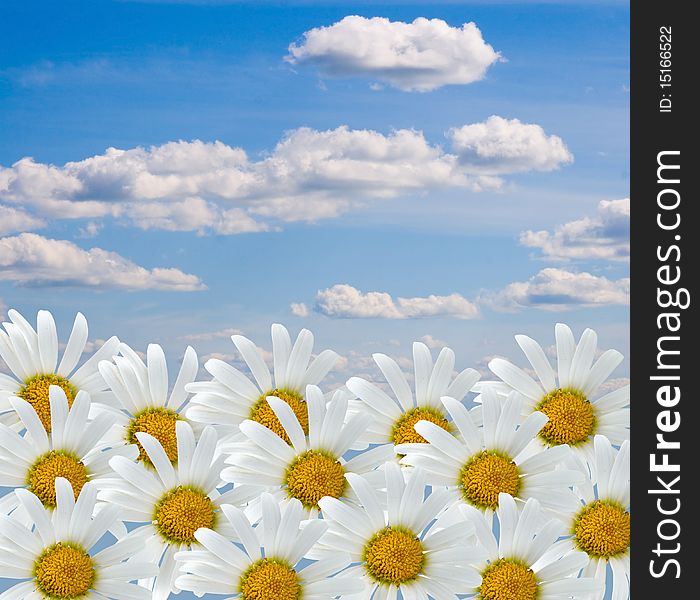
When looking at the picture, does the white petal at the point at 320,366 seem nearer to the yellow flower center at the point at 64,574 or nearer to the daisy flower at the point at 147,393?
the daisy flower at the point at 147,393

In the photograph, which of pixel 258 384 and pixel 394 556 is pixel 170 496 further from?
pixel 394 556

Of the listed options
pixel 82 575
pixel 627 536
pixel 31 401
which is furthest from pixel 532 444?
pixel 31 401

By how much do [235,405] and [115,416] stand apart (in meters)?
0.18

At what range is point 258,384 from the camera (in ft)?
5.08

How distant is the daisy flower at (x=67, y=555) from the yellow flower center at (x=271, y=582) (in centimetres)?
14

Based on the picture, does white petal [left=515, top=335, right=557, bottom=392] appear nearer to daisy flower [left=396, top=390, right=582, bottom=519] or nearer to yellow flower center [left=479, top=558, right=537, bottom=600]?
daisy flower [left=396, top=390, right=582, bottom=519]

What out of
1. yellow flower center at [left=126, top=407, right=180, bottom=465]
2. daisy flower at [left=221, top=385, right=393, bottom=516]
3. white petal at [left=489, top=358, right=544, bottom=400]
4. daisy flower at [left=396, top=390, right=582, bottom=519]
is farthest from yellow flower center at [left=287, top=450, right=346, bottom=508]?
white petal at [left=489, top=358, right=544, bottom=400]

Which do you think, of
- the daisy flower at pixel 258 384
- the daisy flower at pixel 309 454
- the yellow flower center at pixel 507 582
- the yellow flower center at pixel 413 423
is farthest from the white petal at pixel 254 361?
the yellow flower center at pixel 507 582

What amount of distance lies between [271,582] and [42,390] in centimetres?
54

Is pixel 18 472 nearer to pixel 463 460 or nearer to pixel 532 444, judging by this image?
pixel 463 460

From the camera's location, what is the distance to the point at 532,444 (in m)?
1.53

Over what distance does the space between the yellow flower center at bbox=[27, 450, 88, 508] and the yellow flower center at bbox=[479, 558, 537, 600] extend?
616 mm

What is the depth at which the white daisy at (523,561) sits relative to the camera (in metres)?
1.42
